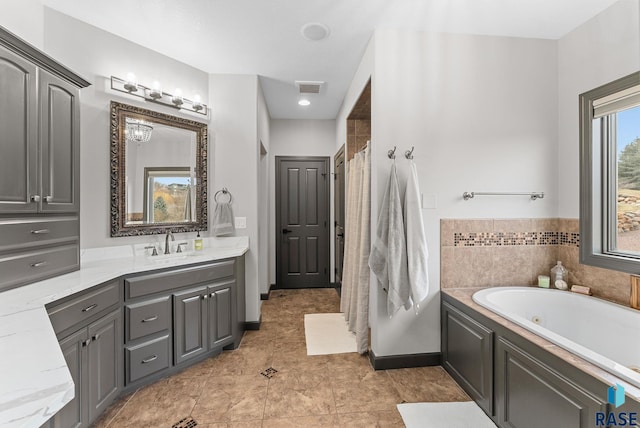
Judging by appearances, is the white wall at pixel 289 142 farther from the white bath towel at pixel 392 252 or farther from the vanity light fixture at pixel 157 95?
the white bath towel at pixel 392 252

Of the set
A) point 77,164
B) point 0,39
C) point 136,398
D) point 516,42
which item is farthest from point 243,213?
point 516,42

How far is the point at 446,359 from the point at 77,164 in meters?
3.01

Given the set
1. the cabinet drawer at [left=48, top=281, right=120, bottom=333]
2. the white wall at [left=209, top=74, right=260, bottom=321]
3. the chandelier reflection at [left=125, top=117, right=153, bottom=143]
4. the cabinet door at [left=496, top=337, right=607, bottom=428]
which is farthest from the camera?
the white wall at [left=209, top=74, right=260, bottom=321]

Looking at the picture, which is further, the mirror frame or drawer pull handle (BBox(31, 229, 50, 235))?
the mirror frame

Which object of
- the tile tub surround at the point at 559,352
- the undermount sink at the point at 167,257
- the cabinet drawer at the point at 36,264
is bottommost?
the tile tub surround at the point at 559,352

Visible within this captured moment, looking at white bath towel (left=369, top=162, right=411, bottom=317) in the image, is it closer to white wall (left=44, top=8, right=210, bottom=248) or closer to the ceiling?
the ceiling

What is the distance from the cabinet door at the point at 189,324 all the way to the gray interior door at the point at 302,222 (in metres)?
2.20

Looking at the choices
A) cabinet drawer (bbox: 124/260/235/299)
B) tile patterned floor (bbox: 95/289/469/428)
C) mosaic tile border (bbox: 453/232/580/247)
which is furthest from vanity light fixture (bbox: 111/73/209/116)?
mosaic tile border (bbox: 453/232/580/247)

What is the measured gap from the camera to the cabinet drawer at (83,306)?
1.39 metres

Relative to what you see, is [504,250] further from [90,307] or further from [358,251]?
[90,307]

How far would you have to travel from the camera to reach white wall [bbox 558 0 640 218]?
1.89 meters

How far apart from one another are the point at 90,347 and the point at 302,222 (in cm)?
315

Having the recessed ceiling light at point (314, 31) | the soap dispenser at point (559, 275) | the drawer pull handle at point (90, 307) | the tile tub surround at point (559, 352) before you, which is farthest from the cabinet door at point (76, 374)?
the soap dispenser at point (559, 275)

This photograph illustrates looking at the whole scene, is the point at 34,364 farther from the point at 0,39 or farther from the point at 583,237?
the point at 583,237
